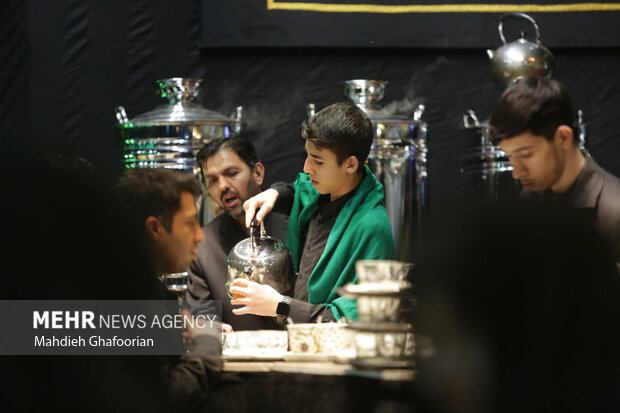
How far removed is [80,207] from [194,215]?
0.35 metres

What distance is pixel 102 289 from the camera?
195 cm

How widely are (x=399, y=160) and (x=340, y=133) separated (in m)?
1.90

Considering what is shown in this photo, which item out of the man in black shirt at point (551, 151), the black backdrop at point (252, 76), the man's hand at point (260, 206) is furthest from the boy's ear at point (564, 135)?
the black backdrop at point (252, 76)

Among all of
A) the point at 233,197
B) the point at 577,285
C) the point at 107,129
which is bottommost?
the point at 577,285

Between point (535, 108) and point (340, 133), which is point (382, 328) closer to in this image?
point (535, 108)

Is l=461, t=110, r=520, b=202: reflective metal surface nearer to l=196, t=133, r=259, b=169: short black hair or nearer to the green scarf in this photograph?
l=196, t=133, r=259, b=169: short black hair

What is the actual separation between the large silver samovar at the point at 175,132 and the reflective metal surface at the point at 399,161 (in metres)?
0.71

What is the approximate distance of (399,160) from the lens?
16.1 feet

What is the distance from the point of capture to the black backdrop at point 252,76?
5070 millimetres

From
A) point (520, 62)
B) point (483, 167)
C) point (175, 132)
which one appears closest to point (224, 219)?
point (175, 132)

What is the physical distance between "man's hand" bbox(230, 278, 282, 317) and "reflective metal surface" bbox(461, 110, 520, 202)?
2.07 metres

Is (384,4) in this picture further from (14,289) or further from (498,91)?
(14,289)

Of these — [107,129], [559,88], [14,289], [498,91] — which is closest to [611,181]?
[559,88]

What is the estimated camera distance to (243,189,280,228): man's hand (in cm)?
314
